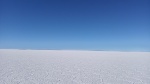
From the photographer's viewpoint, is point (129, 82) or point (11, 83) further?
point (129, 82)

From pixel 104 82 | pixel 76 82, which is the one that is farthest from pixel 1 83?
pixel 104 82

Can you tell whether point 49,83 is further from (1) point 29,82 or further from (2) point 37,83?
(1) point 29,82

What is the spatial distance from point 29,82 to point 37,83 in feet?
1.02

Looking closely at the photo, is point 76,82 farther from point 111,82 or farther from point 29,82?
point 29,82

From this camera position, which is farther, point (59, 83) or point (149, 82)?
point (149, 82)

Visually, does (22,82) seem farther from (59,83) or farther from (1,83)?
(59,83)

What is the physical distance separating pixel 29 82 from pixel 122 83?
10.6 feet

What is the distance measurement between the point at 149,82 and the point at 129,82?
0.77 m

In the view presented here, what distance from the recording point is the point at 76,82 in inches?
165

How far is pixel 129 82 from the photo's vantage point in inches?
167

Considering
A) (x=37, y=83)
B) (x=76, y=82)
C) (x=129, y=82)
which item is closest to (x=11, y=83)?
(x=37, y=83)

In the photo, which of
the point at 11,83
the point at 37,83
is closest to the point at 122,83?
the point at 37,83

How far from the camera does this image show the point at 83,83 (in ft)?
13.4

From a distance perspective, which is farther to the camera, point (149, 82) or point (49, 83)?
point (149, 82)
